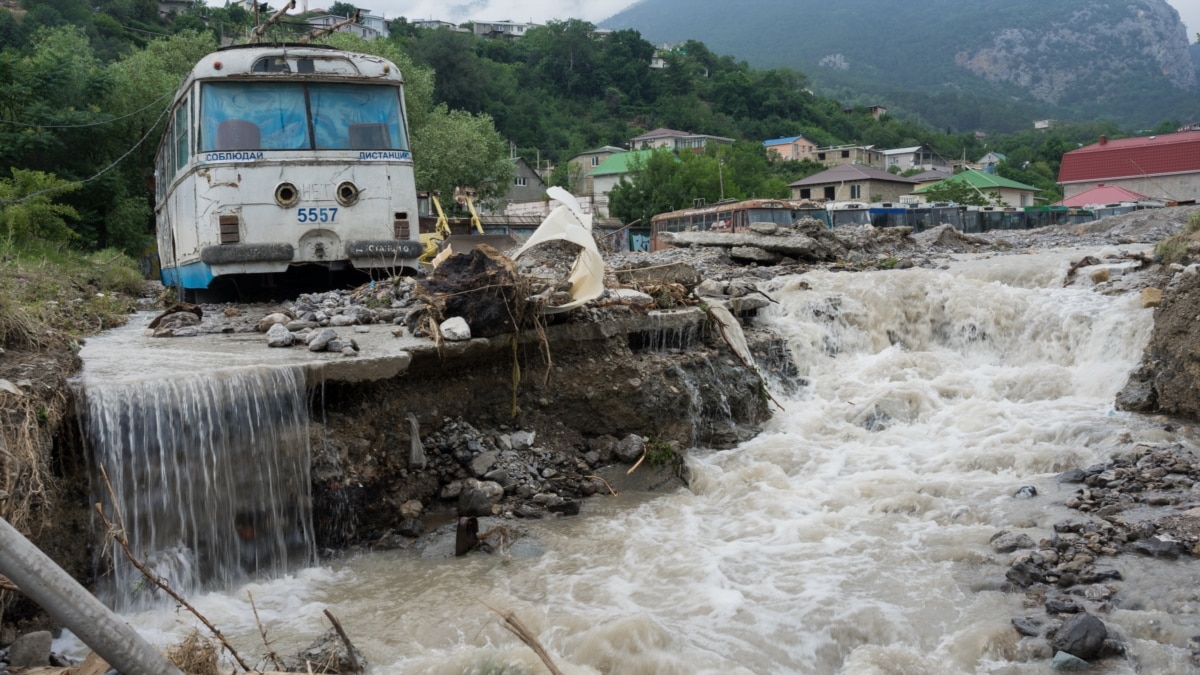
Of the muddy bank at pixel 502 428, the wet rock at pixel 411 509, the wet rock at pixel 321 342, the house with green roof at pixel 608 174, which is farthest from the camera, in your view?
the house with green roof at pixel 608 174

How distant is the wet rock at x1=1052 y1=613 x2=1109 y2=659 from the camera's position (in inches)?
167

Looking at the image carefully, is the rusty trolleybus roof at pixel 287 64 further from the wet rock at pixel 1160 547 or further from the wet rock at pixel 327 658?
the wet rock at pixel 1160 547

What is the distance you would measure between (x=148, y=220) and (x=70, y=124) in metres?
2.97

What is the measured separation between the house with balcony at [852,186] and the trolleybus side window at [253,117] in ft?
164

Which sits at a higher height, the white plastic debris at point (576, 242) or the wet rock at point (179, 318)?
the white plastic debris at point (576, 242)

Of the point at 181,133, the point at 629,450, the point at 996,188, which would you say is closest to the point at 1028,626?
the point at 629,450

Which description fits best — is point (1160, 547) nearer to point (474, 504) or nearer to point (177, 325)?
point (474, 504)

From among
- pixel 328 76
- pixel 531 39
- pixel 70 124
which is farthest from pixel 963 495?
pixel 531 39

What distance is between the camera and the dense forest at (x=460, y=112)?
21.6 m

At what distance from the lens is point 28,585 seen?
297 centimetres

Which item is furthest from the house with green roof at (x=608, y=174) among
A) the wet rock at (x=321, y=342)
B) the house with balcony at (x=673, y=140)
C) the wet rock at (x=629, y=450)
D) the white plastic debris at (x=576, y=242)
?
the wet rock at (x=321, y=342)

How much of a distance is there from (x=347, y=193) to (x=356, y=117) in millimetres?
1001

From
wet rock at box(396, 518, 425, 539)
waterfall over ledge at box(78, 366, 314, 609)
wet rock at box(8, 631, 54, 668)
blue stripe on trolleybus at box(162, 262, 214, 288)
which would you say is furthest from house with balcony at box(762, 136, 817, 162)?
wet rock at box(8, 631, 54, 668)

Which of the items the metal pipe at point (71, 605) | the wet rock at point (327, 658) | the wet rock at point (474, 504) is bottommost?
the wet rock at point (327, 658)
